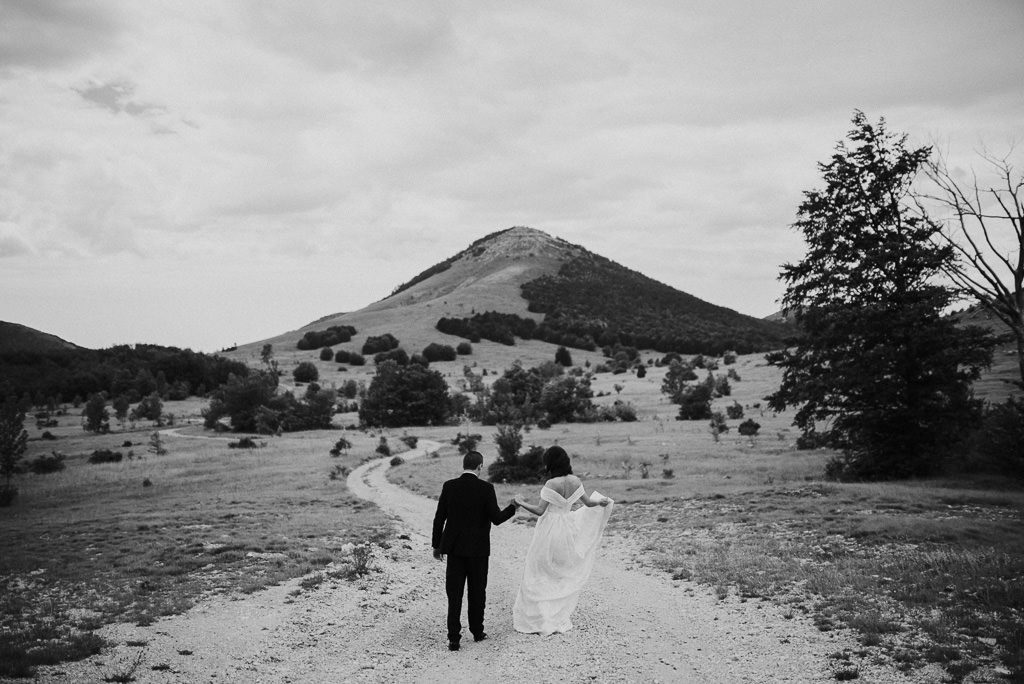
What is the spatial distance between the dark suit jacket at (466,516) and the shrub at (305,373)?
96.8 m

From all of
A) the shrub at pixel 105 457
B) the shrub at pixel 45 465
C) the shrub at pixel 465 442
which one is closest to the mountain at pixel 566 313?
the shrub at pixel 465 442

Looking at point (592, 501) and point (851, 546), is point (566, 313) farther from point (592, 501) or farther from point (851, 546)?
point (592, 501)

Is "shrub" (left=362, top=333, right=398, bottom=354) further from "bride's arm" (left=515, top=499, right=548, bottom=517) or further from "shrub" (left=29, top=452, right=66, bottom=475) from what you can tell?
Answer: "bride's arm" (left=515, top=499, right=548, bottom=517)

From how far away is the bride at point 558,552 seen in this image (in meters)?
9.38

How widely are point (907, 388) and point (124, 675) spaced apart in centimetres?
2820

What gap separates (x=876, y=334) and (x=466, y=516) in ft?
75.1

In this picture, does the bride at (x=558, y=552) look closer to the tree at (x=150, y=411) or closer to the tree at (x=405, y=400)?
the tree at (x=405, y=400)

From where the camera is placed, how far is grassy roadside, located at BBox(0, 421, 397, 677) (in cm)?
995

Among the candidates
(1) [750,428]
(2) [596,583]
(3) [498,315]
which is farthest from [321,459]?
(3) [498,315]

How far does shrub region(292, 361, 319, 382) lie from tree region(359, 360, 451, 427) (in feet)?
90.7

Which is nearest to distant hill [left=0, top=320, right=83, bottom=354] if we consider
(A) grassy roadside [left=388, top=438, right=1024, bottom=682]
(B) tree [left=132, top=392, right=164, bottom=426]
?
(B) tree [left=132, top=392, right=164, bottom=426]

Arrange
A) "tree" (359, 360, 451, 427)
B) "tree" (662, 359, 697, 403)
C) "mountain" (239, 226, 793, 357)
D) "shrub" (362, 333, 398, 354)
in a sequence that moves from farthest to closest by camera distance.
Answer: "mountain" (239, 226, 793, 357), "shrub" (362, 333, 398, 354), "tree" (359, 360, 451, 427), "tree" (662, 359, 697, 403)

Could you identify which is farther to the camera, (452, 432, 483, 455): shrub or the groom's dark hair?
(452, 432, 483, 455): shrub

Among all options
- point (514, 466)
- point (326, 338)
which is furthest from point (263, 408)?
point (326, 338)
